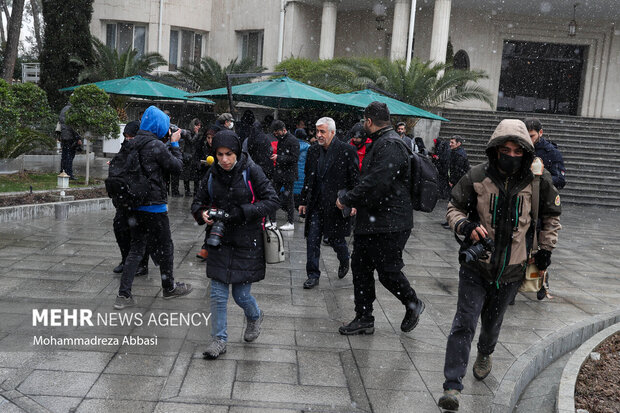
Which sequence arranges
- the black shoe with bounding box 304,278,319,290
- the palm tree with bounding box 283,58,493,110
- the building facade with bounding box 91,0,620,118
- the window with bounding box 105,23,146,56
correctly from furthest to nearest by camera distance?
the window with bounding box 105,23,146,56 → the building facade with bounding box 91,0,620,118 → the palm tree with bounding box 283,58,493,110 → the black shoe with bounding box 304,278,319,290

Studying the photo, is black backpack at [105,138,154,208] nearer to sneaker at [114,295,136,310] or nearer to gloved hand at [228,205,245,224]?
sneaker at [114,295,136,310]

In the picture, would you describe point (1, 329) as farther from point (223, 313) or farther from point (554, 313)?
point (554, 313)

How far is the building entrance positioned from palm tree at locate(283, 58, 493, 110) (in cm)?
837

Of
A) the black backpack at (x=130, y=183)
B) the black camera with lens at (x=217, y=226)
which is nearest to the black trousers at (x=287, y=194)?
the black backpack at (x=130, y=183)

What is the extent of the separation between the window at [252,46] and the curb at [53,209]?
51.2ft

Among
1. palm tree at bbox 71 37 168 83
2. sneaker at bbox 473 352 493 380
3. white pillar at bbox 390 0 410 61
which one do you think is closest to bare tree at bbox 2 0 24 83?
palm tree at bbox 71 37 168 83

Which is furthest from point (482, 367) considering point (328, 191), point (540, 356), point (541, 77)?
point (541, 77)

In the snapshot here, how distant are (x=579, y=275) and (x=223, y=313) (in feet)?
19.5

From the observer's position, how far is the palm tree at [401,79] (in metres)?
18.4

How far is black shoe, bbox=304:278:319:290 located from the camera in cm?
702

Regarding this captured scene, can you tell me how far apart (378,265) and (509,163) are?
1.61 m

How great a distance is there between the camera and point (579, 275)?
8.84m

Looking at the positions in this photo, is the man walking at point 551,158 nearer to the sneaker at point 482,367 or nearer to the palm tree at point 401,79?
the sneaker at point 482,367

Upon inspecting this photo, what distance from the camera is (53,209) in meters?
10.5
